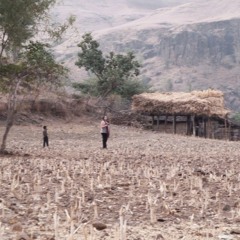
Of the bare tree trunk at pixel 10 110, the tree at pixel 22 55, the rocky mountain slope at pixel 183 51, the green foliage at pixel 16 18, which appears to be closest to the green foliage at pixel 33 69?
the tree at pixel 22 55

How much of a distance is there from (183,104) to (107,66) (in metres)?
8.77

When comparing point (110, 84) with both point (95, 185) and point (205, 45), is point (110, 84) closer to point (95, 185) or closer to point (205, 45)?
point (95, 185)

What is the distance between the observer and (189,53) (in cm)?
11694

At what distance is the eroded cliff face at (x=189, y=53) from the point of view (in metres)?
101

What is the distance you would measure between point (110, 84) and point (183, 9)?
132 metres

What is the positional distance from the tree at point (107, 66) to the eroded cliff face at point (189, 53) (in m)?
51.3

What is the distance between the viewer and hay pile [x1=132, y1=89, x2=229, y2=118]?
3488cm

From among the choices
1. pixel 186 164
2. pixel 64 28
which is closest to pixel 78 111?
pixel 64 28

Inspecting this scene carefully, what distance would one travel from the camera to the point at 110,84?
40688 millimetres

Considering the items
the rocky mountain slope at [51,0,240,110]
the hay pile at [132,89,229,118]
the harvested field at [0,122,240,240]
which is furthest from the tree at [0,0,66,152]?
the rocky mountain slope at [51,0,240,110]

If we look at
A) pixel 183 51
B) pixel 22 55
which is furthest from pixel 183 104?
pixel 183 51

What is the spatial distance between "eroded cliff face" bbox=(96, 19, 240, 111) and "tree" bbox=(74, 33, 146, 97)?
51346 millimetres

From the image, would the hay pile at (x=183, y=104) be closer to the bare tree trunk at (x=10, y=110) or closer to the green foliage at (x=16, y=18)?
the green foliage at (x=16, y=18)

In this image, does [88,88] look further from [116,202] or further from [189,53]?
[189,53]
